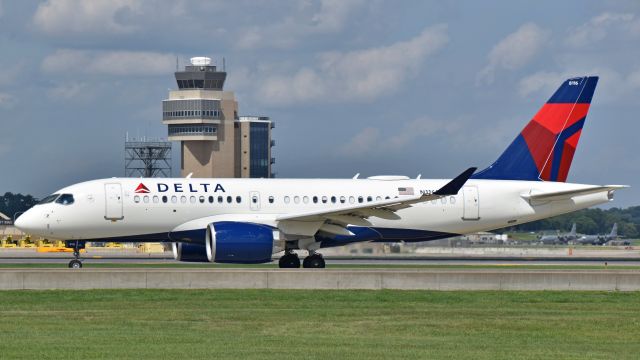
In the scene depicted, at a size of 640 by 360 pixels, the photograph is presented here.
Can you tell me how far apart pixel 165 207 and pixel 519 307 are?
1738 cm

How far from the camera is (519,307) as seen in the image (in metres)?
29.1

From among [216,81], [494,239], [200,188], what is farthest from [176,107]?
[200,188]

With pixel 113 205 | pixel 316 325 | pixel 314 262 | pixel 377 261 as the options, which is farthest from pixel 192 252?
pixel 316 325

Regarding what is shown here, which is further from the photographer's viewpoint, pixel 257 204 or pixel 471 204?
pixel 471 204

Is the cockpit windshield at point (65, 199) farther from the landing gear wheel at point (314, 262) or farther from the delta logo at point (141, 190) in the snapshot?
the landing gear wheel at point (314, 262)

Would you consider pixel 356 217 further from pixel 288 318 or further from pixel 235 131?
pixel 235 131

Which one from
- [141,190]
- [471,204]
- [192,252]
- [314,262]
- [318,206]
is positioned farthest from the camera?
[471,204]

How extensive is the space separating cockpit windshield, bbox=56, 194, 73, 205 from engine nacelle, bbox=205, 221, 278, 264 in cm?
557

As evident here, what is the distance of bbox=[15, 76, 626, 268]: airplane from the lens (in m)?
41.8

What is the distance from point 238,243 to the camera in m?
40.1

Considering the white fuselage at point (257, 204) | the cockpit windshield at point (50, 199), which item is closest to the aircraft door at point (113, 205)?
the white fuselage at point (257, 204)

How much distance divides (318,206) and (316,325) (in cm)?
1988

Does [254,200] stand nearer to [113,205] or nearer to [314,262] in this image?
[314,262]

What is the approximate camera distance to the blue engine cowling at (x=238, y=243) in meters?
40.0
